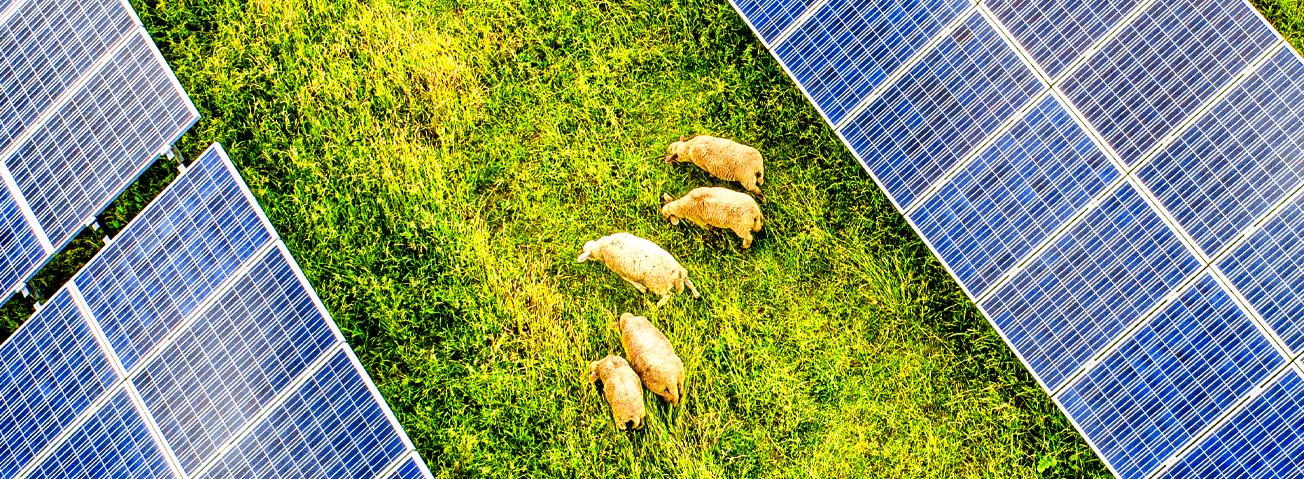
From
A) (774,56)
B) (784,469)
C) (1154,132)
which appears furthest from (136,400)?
(1154,132)

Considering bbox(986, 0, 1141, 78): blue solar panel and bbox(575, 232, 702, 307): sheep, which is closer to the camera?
bbox(986, 0, 1141, 78): blue solar panel

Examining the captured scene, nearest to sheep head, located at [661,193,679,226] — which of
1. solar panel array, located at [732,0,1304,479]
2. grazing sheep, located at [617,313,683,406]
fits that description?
grazing sheep, located at [617,313,683,406]

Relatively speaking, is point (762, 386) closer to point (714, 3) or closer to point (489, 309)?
point (489, 309)

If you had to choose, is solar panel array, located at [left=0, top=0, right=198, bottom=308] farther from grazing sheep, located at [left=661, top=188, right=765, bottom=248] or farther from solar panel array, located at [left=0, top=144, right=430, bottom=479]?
grazing sheep, located at [left=661, top=188, right=765, bottom=248]

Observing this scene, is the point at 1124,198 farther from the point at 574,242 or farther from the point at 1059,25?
the point at 574,242

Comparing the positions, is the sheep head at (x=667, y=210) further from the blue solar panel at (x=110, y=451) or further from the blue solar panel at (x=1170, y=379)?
the blue solar panel at (x=110, y=451)

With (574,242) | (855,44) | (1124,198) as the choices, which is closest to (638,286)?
(574,242)

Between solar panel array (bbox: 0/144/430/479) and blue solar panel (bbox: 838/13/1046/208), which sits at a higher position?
solar panel array (bbox: 0/144/430/479)
